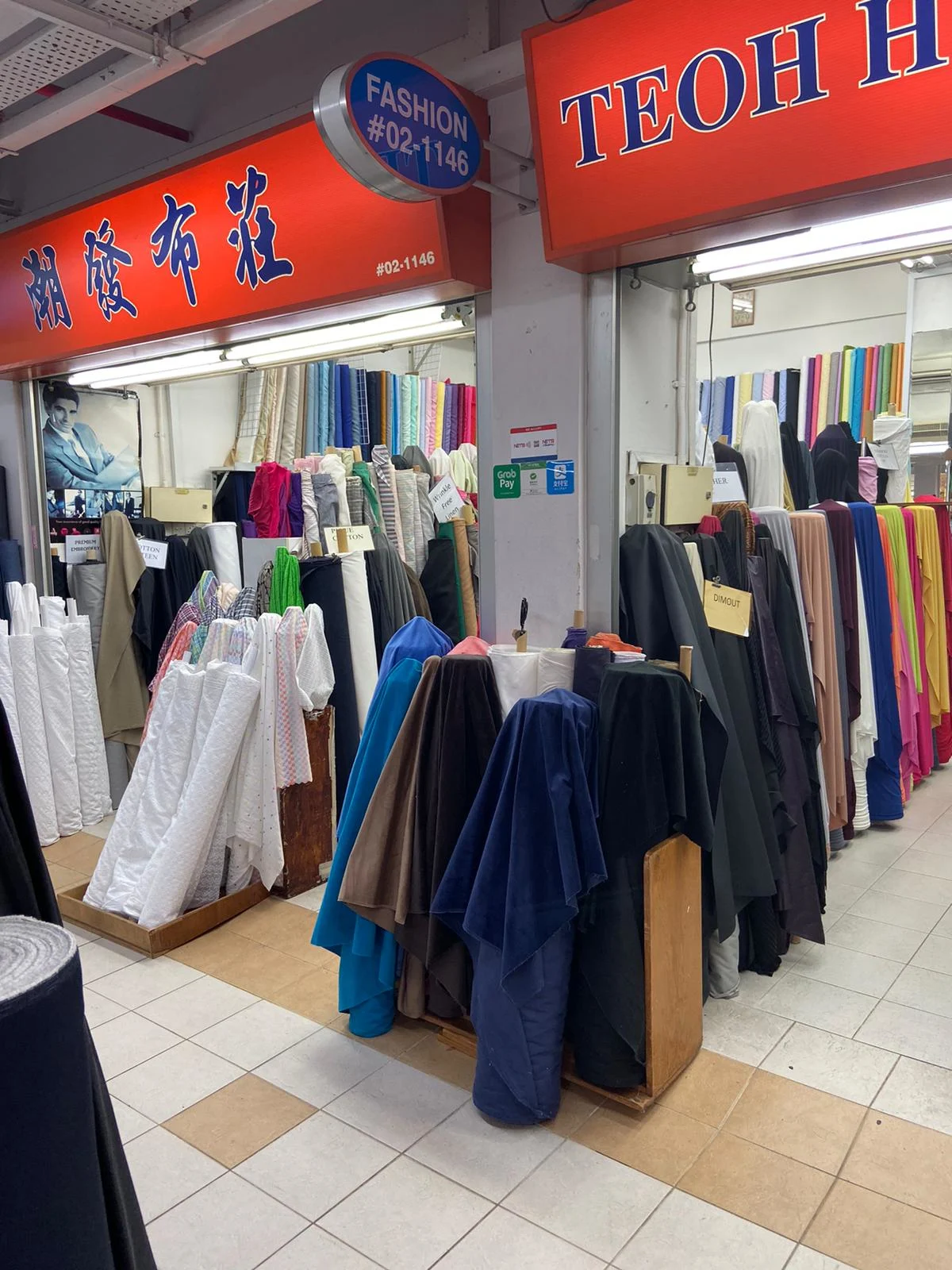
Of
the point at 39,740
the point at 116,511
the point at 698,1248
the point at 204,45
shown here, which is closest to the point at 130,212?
the point at 204,45

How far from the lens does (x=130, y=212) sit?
3984 mm

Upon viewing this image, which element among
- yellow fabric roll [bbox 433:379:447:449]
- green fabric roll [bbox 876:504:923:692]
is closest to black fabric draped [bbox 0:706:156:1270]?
green fabric roll [bbox 876:504:923:692]

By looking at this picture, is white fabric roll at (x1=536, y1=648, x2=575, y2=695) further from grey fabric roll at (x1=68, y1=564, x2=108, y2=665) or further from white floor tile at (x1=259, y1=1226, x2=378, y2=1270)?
grey fabric roll at (x1=68, y1=564, x2=108, y2=665)

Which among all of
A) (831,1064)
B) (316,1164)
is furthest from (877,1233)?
(316,1164)

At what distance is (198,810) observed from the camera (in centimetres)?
348

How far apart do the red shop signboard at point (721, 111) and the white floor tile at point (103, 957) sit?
285 centimetres

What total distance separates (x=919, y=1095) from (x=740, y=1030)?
20.3 inches

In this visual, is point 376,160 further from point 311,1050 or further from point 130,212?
point 311,1050

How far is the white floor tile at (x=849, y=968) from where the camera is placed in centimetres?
310

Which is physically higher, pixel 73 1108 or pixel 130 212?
pixel 130 212

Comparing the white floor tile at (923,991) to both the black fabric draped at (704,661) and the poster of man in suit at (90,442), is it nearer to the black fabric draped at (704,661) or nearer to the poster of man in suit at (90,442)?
the black fabric draped at (704,661)

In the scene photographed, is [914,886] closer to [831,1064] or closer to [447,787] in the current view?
[831,1064]

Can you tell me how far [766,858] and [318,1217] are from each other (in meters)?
1.58

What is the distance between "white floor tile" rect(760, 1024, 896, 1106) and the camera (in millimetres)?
2553
